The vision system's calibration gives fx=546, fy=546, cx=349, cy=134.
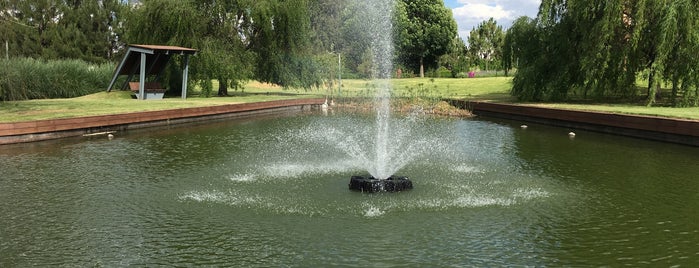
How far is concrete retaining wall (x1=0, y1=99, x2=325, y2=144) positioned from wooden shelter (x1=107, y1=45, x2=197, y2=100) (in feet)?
16.0

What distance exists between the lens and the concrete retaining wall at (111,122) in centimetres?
1548

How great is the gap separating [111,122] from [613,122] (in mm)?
16951

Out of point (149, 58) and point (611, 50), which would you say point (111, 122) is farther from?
point (611, 50)

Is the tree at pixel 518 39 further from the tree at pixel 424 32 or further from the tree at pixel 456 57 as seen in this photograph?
the tree at pixel 424 32

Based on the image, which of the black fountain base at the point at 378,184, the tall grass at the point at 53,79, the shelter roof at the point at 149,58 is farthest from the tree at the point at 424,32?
the black fountain base at the point at 378,184

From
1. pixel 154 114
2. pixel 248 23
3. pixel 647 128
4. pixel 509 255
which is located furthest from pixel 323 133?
pixel 248 23

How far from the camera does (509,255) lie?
20.5 feet

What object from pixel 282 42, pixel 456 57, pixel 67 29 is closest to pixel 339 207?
pixel 282 42

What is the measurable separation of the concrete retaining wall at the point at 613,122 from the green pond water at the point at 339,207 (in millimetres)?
815

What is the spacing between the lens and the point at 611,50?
22.8 m

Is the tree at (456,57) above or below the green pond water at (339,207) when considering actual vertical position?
above

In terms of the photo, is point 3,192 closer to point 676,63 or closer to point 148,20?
point 676,63

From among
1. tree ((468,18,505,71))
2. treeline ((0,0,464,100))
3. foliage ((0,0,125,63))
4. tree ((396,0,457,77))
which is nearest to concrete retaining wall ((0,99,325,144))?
treeline ((0,0,464,100))

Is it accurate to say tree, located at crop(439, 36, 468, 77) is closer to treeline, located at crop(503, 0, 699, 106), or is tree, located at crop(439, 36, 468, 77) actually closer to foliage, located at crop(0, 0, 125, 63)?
treeline, located at crop(503, 0, 699, 106)
